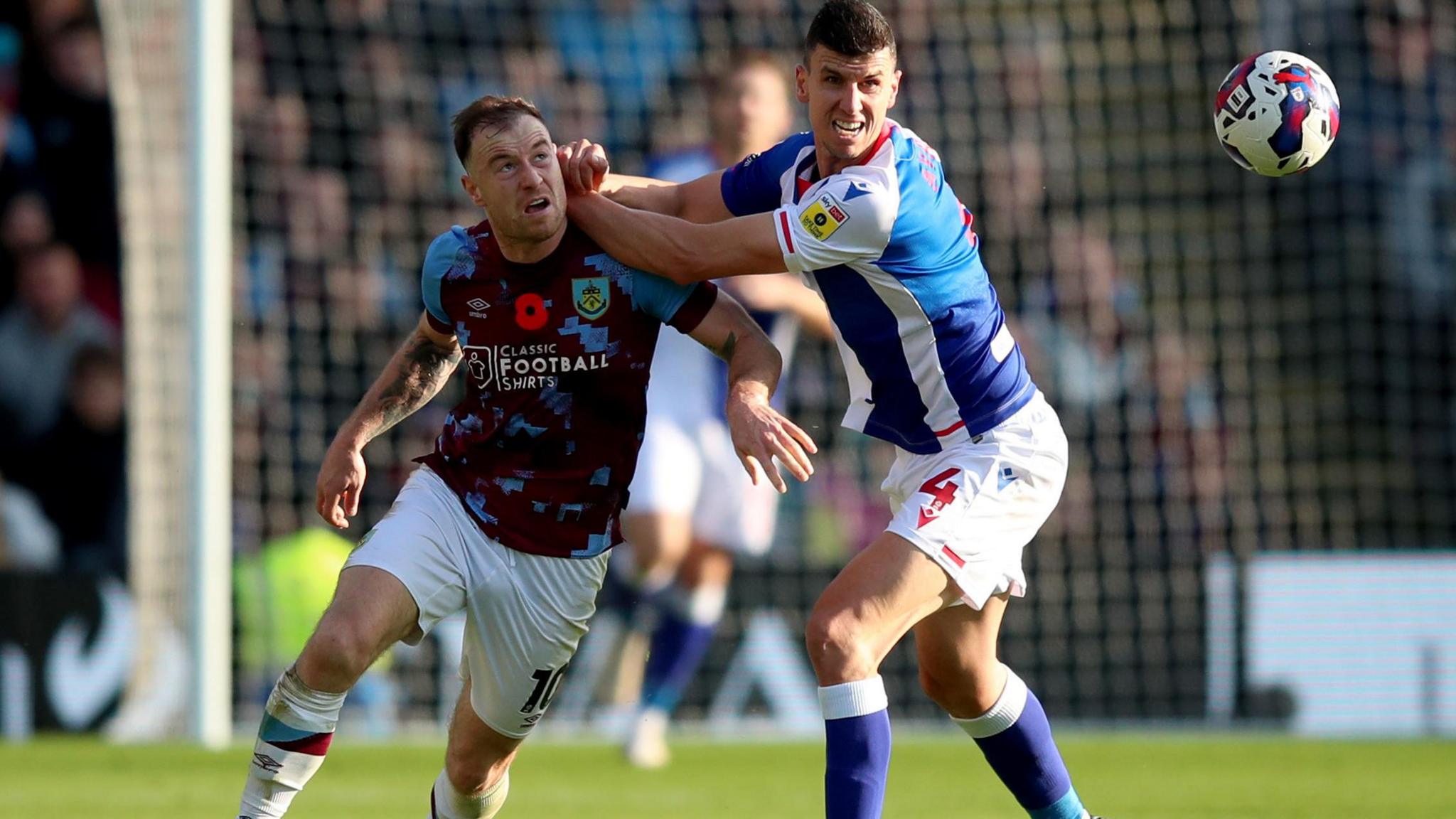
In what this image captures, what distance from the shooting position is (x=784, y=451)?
429 centimetres

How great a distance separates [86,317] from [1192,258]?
7.81 metres

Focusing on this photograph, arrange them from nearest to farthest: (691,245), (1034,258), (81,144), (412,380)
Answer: (691,245)
(412,380)
(81,144)
(1034,258)

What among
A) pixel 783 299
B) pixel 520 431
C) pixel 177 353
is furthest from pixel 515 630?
pixel 177 353

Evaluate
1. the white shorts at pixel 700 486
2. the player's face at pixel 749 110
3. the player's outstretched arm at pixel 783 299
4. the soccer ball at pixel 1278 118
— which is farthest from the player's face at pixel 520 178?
the white shorts at pixel 700 486

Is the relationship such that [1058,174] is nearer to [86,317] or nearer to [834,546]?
[834,546]

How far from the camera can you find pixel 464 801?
4.96 metres

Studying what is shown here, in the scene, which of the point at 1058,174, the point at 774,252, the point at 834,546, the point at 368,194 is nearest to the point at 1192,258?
the point at 1058,174

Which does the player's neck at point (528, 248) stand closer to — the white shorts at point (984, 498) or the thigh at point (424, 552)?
the thigh at point (424, 552)

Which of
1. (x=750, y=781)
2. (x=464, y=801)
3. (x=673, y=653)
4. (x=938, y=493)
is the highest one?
(x=938, y=493)

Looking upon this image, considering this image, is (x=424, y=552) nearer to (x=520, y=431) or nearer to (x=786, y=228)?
(x=520, y=431)

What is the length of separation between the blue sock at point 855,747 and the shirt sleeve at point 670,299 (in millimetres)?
1004

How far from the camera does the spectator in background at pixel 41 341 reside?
39.0ft

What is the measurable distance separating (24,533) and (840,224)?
831 centimetres

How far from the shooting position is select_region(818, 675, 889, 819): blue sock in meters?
4.45
